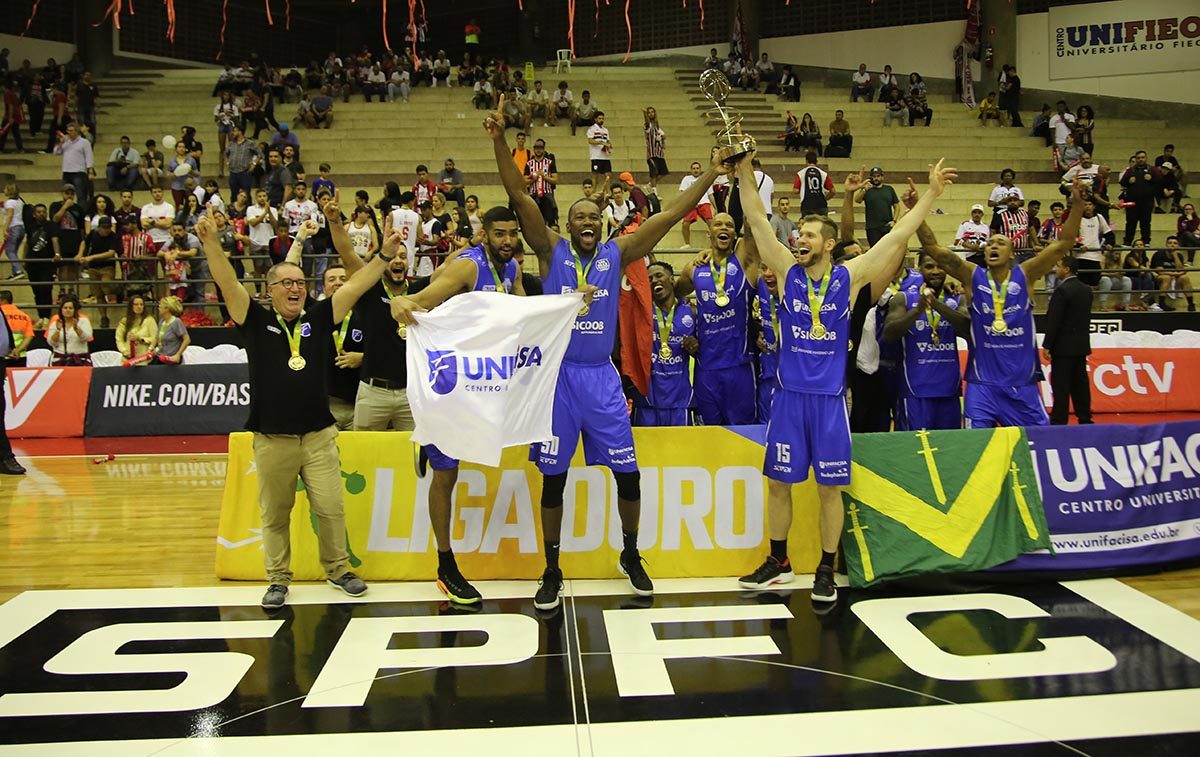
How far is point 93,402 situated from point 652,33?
21917mm

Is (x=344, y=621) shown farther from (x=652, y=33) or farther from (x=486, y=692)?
(x=652, y=33)

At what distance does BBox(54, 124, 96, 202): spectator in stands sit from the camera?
1917 cm

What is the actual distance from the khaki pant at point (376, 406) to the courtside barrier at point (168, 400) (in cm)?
674

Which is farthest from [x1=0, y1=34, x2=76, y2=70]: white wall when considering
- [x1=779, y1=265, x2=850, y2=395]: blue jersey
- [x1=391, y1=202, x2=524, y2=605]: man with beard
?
[x1=779, y1=265, x2=850, y2=395]: blue jersey

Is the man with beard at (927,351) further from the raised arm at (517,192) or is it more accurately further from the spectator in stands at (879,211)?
the spectator in stands at (879,211)

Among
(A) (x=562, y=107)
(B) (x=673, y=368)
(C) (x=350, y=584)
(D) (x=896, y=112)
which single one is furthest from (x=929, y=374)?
(D) (x=896, y=112)

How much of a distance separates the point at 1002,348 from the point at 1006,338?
7cm

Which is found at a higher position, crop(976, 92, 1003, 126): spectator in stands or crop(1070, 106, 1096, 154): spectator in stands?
crop(976, 92, 1003, 126): spectator in stands

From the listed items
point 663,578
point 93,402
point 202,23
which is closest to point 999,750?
point 663,578

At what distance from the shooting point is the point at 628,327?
7.48 m

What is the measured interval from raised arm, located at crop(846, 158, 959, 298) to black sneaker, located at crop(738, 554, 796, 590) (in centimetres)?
168

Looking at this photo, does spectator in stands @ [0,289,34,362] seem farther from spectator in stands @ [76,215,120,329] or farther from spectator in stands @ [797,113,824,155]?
spectator in stands @ [797,113,824,155]

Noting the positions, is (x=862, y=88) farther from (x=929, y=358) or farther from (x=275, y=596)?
(x=275, y=596)

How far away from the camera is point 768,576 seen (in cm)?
619
